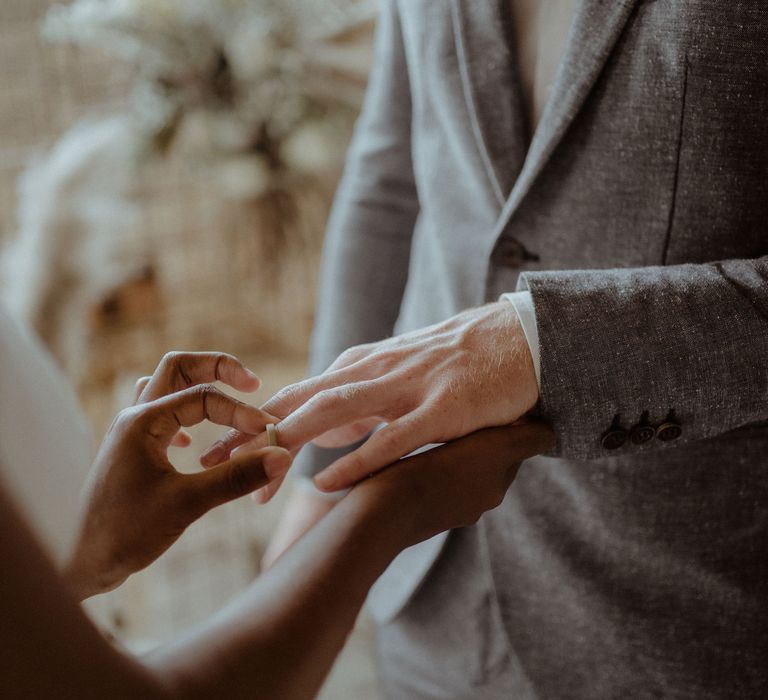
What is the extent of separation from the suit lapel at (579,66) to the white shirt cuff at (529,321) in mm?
152

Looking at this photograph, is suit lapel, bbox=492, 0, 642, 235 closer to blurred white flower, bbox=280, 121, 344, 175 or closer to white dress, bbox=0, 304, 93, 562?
white dress, bbox=0, 304, 93, 562

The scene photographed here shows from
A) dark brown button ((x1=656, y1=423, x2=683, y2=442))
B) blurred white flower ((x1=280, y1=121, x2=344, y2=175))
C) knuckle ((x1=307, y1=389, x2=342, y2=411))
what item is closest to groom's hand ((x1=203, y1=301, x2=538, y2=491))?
knuckle ((x1=307, y1=389, x2=342, y2=411))

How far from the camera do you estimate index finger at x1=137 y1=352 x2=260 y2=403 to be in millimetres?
480

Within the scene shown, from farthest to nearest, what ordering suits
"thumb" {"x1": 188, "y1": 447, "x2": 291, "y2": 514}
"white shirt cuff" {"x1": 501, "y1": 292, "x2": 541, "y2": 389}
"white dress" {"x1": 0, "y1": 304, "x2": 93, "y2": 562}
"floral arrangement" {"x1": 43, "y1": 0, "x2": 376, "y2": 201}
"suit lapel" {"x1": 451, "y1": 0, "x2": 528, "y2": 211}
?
"floral arrangement" {"x1": 43, "y1": 0, "x2": 376, "y2": 201}, "suit lapel" {"x1": 451, "y1": 0, "x2": 528, "y2": 211}, "white shirt cuff" {"x1": 501, "y1": 292, "x2": 541, "y2": 389}, "thumb" {"x1": 188, "y1": 447, "x2": 291, "y2": 514}, "white dress" {"x1": 0, "y1": 304, "x2": 93, "y2": 562}

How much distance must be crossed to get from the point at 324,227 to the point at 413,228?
108 cm

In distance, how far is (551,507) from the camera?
2.45 feet

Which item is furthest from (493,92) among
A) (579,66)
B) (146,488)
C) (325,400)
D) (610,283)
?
(146,488)

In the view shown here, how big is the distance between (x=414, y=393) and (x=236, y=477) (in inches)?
5.7

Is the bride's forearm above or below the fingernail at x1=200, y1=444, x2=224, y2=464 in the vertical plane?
below

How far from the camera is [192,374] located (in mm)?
492

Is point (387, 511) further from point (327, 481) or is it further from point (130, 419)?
point (130, 419)

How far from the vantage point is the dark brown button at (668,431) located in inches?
21.5

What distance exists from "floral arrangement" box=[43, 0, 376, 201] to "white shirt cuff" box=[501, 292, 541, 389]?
52.5 inches

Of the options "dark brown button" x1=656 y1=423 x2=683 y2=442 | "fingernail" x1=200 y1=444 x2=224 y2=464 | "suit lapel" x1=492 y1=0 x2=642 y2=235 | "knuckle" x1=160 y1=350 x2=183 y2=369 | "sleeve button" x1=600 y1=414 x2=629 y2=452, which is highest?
"suit lapel" x1=492 y1=0 x2=642 y2=235
